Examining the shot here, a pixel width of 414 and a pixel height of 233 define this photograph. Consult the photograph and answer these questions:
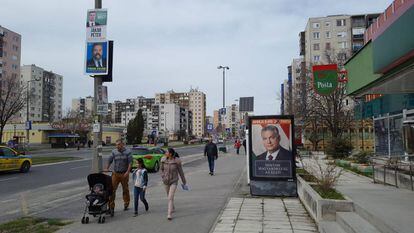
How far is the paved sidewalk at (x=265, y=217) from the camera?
7443 mm

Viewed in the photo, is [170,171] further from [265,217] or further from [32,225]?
[32,225]

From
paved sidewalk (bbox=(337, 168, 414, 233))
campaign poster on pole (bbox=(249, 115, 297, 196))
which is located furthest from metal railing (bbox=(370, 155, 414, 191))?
campaign poster on pole (bbox=(249, 115, 297, 196))

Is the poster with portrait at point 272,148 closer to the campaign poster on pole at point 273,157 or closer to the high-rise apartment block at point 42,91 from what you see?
the campaign poster on pole at point 273,157

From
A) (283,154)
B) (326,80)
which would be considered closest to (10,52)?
(326,80)

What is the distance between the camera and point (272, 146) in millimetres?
11312

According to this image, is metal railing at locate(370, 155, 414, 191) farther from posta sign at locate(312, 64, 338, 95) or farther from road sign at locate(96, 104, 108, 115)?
road sign at locate(96, 104, 108, 115)

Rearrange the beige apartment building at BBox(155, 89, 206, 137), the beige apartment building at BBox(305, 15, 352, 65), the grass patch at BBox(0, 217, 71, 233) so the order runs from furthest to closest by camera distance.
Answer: the beige apartment building at BBox(155, 89, 206, 137) < the beige apartment building at BBox(305, 15, 352, 65) < the grass patch at BBox(0, 217, 71, 233)

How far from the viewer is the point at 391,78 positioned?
9.09 m

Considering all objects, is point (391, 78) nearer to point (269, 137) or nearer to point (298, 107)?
point (269, 137)

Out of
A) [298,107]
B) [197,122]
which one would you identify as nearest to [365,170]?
[298,107]

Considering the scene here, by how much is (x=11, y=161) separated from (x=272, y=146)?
15.8 meters

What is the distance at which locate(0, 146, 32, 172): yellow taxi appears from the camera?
20478mm

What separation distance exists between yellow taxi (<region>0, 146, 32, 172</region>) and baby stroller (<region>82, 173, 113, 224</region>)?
1446cm

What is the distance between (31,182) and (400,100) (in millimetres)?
16912
